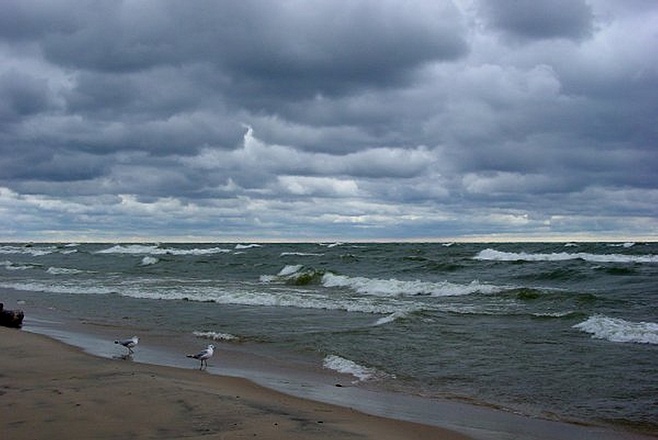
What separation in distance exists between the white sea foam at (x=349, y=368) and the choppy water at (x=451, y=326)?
0.03 meters

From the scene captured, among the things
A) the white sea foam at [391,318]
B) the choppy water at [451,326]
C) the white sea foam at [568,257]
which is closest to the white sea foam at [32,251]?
the choppy water at [451,326]

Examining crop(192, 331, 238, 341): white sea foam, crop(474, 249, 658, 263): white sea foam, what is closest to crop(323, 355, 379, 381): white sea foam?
crop(192, 331, 238, 341): white sea foam

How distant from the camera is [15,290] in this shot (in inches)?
1043

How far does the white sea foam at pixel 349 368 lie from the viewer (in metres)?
10.2

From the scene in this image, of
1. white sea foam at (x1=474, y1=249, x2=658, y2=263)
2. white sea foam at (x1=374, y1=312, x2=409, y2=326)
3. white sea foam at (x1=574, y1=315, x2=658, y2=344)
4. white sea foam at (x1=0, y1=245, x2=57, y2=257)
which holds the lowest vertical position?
white sea foam at (x1=0, y1=245, x2=57, y2=257)

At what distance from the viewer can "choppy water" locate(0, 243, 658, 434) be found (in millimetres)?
9367

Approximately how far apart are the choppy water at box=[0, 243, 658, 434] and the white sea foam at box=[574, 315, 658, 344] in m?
0.04

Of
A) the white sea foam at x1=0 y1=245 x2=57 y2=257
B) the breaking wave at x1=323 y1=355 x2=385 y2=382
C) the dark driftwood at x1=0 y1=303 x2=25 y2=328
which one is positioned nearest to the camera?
the breaking wave at x1=323 y1=355 x2=385 y2=382

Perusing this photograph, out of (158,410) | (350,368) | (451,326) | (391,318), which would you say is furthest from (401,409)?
(391,318)

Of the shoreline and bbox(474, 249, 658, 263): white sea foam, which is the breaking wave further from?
bbox(474, 249, 658, 263): white sea foam

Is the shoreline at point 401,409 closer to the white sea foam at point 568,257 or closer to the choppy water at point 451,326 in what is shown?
the choppy water at point 451,326

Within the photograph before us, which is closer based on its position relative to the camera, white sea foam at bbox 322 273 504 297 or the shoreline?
the shoreline

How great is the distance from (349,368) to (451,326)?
552 cm

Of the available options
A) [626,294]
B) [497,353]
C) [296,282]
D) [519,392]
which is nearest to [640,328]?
[497,353]
